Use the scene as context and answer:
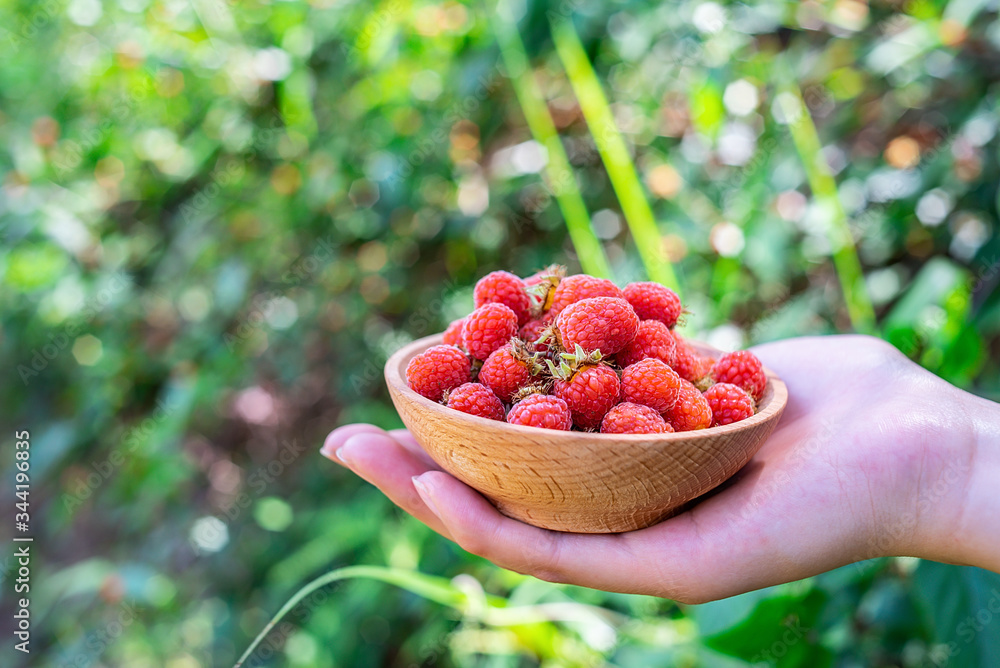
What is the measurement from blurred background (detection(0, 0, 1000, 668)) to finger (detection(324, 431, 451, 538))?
0.79 ft

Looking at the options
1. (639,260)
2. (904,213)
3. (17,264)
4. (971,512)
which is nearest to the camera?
(971,512)

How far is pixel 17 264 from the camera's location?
1748 millimetres

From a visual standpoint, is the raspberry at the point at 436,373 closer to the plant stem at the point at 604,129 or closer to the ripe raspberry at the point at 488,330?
the ripe raspberry at the point at 488,330

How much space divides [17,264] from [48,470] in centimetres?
53

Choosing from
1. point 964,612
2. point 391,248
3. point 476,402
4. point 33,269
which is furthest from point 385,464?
point 33,269

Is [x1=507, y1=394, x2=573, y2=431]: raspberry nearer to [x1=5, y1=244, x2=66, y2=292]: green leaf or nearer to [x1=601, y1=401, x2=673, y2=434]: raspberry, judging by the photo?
[x1=601, y1=401, x2=673, y2=434]: raspberry

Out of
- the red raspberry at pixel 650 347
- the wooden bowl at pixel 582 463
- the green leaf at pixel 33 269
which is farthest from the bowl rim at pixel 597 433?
the green leaf at pixel 33 269

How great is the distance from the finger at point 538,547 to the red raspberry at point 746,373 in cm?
22

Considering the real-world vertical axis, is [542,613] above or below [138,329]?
below

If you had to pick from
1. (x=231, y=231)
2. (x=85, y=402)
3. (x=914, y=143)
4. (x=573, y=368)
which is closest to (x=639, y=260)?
(x=914, y=143)

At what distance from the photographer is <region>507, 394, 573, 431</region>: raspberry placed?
0.61 m

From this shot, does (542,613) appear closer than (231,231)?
Yes

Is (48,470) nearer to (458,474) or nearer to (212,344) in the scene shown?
(212,344)

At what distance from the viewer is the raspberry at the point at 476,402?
658 millimetres
